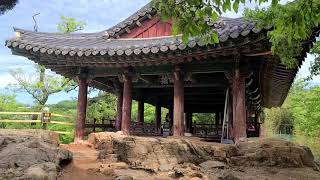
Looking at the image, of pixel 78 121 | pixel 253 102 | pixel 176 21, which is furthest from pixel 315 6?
pixel 253 102

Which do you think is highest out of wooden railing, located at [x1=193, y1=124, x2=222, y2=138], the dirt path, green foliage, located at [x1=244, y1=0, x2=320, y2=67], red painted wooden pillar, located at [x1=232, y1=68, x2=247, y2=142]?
green foliage, located at [x1=244, y1=0, x2=320, y2=67]

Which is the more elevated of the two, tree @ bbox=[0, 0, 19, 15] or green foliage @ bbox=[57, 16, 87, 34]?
green foliage @ bbox=[57, 16, 87, 34]

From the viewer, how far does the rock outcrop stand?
7.41 metres

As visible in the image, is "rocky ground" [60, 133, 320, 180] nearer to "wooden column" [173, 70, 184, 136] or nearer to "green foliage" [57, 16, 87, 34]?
"wooden column" [173, 70, 184, 136]

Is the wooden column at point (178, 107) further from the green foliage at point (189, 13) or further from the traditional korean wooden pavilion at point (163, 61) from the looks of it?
the green foliage at point (189, 13)

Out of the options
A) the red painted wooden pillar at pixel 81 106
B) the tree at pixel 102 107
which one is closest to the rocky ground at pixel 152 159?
the red painted wooden pillar at pixel 81 106

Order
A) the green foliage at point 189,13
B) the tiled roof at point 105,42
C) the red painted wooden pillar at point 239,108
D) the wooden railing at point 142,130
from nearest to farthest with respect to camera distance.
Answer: the green foliage at point 189,13 < the tiled roof at point 105,42 < the red painted wooden pillar at point 239,108 < the wooden railing at point 142,130

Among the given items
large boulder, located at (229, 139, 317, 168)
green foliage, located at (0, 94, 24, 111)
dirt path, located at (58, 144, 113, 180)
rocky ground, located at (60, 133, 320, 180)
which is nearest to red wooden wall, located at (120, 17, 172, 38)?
rocky ground, located at (60, 133, 320, 180)

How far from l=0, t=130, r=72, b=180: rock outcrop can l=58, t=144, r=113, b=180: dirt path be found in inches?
9.0

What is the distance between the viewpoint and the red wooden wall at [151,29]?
49.0ft

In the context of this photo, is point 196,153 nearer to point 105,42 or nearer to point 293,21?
point 293,21

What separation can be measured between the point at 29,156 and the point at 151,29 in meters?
8.49

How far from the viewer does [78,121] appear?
48.7 feet

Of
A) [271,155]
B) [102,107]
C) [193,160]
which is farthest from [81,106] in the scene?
[102,107]
